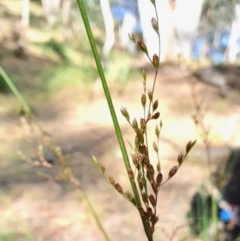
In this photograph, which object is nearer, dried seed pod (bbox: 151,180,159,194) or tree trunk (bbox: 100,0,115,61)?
dried seed pod (bbox: 151,180,159,194)

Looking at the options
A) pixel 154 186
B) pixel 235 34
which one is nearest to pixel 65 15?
pixel 235 34

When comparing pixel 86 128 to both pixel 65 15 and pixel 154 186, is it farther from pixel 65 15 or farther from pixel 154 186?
pixel 65 15

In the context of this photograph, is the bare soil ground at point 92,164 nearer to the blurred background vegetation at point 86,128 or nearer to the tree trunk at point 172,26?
the blurred background vegetation at point 86,128

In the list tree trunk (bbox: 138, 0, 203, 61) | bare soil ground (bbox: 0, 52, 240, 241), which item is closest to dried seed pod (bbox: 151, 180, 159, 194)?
bare soil ground (bbox: 0, 52, 240, 241)

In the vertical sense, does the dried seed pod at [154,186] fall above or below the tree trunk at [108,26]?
below

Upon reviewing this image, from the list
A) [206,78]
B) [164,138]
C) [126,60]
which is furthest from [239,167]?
[126,60]

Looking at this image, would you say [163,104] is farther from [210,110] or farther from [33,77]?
[33,77]

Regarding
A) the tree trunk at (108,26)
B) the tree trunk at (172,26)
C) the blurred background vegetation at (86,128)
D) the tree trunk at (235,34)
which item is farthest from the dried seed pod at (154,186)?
the tree trunk at (172,26)

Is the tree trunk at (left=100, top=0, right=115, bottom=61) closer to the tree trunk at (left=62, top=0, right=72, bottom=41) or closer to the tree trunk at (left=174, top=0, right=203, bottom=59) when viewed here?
the tree trunk at (left=174, top=0, right=203, bottom=59)

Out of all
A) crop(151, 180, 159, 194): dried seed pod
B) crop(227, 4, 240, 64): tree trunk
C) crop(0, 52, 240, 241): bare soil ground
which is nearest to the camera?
crop(151, 180, 159, 194): dried seed pod
